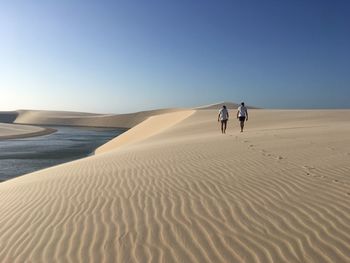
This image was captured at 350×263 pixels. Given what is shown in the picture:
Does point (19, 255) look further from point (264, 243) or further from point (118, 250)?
point (264, 243)

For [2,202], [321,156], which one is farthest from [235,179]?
[2,202]

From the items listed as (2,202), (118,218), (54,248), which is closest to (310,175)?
(118,218)

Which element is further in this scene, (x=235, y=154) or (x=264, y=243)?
(x=235, y=154)

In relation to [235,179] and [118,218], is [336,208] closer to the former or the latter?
[235,179]

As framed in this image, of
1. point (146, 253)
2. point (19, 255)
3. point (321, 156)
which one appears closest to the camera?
point (146, 253)

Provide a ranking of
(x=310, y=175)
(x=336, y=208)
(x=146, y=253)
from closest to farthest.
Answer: (x=146, y=253)
(x=336, y=208)
(x=310, y=175)

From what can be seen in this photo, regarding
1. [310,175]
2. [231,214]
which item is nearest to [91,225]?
[231,214]

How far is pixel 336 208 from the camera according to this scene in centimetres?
504

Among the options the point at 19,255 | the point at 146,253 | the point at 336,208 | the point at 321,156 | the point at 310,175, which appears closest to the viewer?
the point at 146,253

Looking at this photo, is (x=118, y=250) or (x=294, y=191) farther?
(x=294, y=191)

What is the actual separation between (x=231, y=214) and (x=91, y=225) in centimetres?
193

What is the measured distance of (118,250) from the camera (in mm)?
4223

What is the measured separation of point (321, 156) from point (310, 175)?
258 centimetres

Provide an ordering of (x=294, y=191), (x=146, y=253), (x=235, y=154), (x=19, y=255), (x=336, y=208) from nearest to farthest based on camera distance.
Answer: (x=146, y=253)
(x=19, y=255)
(x=336, y=208)
(x=294, y=191)
(x=235, y=154)
